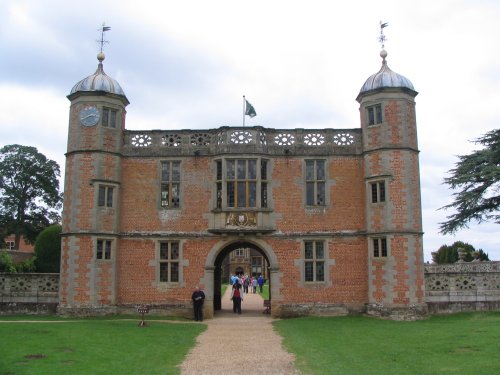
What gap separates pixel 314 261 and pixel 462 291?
6539mm

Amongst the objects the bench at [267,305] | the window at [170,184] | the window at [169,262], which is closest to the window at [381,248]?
the bench at [267,305]

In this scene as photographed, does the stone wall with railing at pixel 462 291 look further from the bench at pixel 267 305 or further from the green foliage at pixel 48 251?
the green foliage at pixel 48 251

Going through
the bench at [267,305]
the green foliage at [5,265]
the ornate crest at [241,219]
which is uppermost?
the ornate crest at [241,219]

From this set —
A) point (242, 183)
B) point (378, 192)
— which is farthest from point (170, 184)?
point (378, 192)

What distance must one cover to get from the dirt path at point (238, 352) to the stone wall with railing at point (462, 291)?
24.2 ft

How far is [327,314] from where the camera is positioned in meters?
23.5

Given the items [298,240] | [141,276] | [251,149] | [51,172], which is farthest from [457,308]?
[51,172]

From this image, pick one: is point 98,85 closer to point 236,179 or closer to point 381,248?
point 236,179

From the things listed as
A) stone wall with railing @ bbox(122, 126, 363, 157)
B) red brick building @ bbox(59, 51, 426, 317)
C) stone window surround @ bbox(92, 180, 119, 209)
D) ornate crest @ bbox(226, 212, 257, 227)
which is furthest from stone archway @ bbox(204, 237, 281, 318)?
stone window surround @ bbox(92, 180, 119, 209)

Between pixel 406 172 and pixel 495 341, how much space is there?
389 inches

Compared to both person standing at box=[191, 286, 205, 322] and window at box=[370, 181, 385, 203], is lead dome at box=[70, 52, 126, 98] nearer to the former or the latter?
person standing at box=[191, 286, 205, 322]

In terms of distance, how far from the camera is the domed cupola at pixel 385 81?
23984 millimetres

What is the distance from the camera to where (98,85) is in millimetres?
24453

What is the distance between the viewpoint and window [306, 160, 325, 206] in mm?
24375
